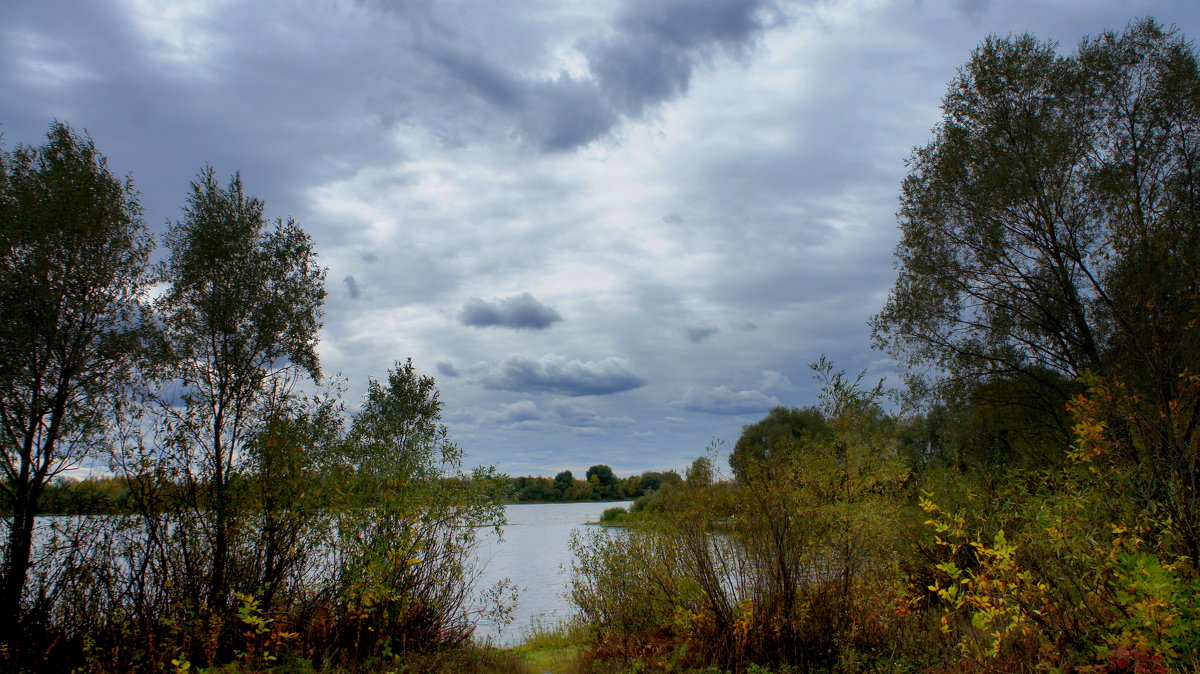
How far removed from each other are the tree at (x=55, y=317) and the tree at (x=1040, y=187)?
16755 mm

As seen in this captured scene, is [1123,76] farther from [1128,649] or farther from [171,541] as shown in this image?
[171,541]

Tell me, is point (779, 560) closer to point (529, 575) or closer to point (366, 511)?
point (366, 511)

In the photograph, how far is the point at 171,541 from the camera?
8352 mm

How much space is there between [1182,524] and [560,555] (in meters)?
28.0

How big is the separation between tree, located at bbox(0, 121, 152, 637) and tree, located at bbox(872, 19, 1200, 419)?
16755 mm

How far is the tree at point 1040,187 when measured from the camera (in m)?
14.3

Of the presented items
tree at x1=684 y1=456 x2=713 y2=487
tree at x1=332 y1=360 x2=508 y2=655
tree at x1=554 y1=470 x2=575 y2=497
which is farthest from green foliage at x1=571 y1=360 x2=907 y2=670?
tree at x1=554 y1=470 x2=575 y2=497

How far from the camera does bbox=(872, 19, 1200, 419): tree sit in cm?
1428

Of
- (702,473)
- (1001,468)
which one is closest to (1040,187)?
(1001,468)

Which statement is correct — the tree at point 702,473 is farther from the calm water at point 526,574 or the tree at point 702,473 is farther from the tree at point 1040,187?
the tree at point 1040,187

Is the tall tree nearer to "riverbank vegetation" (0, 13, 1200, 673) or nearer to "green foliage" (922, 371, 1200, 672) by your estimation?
"riverbank vegetation" (0, 13, 1200, 673)

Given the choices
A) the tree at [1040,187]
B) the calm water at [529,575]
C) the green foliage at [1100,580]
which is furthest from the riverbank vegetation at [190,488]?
the tree at [1040,187]

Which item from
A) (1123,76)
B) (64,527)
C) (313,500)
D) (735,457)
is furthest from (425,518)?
(1123,76)

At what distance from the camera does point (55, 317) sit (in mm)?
8211
